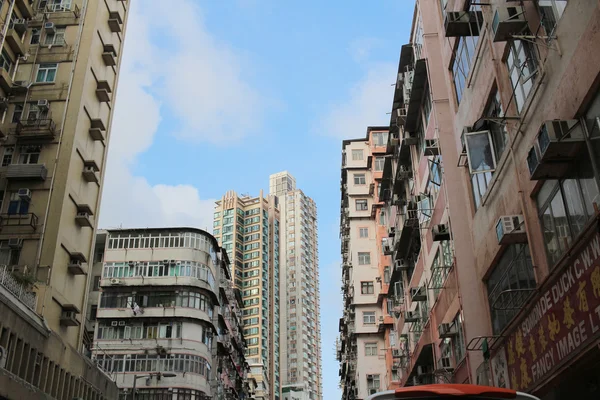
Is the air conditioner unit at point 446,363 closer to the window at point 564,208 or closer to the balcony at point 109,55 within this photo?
the window at point 564,208

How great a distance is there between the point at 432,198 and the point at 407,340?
428 inches

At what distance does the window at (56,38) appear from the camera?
3312 cm

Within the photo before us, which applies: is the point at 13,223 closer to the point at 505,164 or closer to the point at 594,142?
the point at 505,164

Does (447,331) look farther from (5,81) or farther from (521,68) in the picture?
(5,81)

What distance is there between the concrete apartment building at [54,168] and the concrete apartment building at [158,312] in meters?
7.86

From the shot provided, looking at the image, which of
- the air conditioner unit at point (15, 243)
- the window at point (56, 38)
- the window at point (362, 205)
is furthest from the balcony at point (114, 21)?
the window at point (362, 205)

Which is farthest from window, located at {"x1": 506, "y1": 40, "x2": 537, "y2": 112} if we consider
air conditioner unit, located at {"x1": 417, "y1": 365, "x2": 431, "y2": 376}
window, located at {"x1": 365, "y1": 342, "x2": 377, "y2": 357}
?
window, located at {"x1": 365, "y1": 342, "x2": 377, "y2": 357}

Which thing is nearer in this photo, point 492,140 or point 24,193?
point 492,140

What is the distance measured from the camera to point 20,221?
28.4 metres

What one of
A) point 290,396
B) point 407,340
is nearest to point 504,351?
point 407,340

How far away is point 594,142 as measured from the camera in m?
9.44

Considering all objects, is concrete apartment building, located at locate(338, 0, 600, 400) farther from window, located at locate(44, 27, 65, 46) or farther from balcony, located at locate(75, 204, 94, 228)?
window, located at locate(44, 27, 65, 46)

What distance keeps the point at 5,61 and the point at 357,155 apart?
30.1m

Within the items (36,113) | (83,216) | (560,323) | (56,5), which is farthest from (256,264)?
(560,323)
